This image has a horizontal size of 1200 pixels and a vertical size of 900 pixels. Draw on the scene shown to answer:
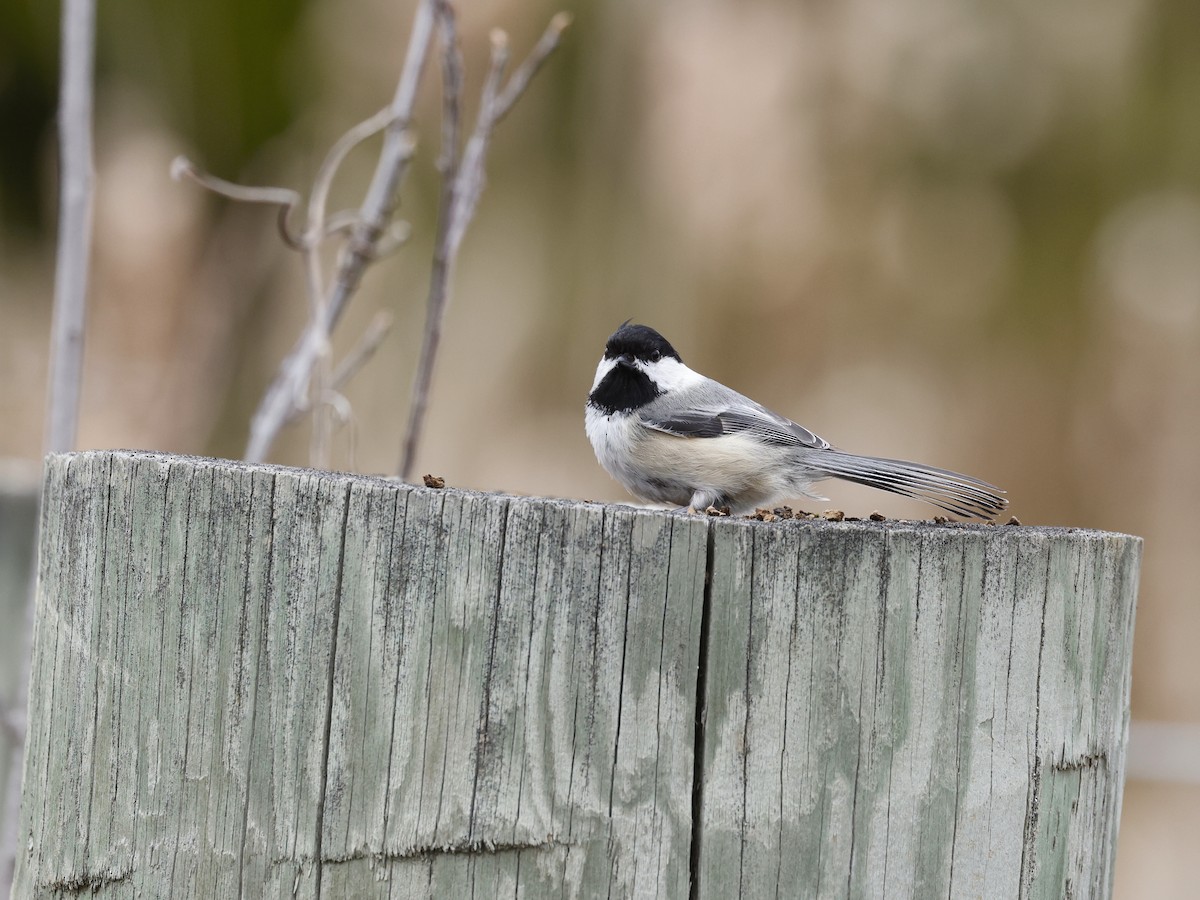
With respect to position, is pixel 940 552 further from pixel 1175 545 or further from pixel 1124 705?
pixel 1175 545

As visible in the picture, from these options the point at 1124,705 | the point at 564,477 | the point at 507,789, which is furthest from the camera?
the point at 564,477

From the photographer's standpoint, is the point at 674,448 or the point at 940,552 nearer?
the point at 940,552

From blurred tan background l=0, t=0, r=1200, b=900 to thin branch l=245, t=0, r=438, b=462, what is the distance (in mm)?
2632

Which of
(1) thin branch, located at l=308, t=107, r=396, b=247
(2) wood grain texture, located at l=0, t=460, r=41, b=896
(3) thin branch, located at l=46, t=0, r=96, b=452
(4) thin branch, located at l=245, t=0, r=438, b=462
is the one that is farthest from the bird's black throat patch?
(2) wood grain texture, located at l=0, t=460, r=41, b=896

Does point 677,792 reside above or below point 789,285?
below

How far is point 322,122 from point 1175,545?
4.74 m

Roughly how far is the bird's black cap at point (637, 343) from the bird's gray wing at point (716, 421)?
156 millimetres

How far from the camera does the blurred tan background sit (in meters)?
5.60

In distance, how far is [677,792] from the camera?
1.57m

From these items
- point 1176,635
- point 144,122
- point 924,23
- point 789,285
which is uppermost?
point 924,23

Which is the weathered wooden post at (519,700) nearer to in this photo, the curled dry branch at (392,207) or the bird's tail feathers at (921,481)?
the bird's tail feathers at (921,481)

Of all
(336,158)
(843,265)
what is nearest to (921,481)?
(336,158)

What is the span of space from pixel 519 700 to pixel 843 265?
14.8 feet

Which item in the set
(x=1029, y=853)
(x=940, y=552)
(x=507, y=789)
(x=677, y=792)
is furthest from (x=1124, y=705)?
(x=507, y=789)
